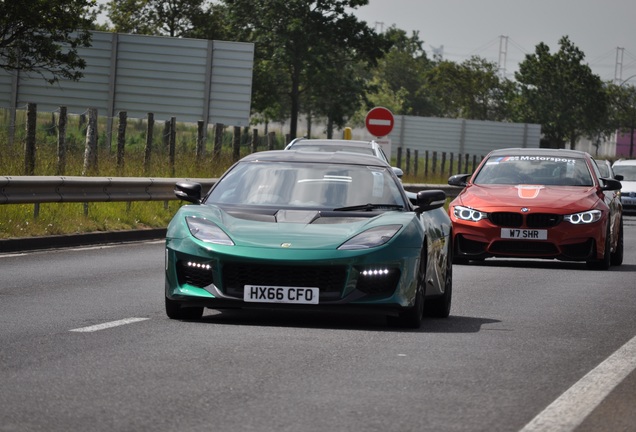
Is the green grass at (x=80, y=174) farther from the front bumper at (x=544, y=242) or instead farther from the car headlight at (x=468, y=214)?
the front bumper at (x=544, y=242)

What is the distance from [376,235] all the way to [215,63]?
1435 inches

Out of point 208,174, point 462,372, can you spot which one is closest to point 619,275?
point 462,372

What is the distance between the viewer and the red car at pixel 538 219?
1791 cm

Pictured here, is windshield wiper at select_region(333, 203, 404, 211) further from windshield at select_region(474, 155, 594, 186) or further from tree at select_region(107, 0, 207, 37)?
tree at select_region(107, 0, 207, 37)

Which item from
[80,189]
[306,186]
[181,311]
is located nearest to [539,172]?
[80,189]

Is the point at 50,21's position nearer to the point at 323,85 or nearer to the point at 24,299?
the point at 24,299

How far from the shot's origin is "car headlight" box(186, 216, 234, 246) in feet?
34.0

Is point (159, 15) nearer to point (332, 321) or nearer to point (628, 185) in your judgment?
point (628, 185)

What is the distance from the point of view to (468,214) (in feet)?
59.7

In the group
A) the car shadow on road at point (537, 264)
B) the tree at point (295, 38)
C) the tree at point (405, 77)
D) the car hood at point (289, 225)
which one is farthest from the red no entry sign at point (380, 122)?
the tree at point (405, 77)

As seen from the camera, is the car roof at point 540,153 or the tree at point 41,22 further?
the tree at point 41,22

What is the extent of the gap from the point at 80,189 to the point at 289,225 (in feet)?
35.8

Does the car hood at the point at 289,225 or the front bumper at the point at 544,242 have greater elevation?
the car hood at the point at 289,225

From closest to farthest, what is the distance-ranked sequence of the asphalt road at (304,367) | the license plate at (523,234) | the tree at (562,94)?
the asphalt road at (304,367), the license plate at (523,234), the tree at (562,94)
